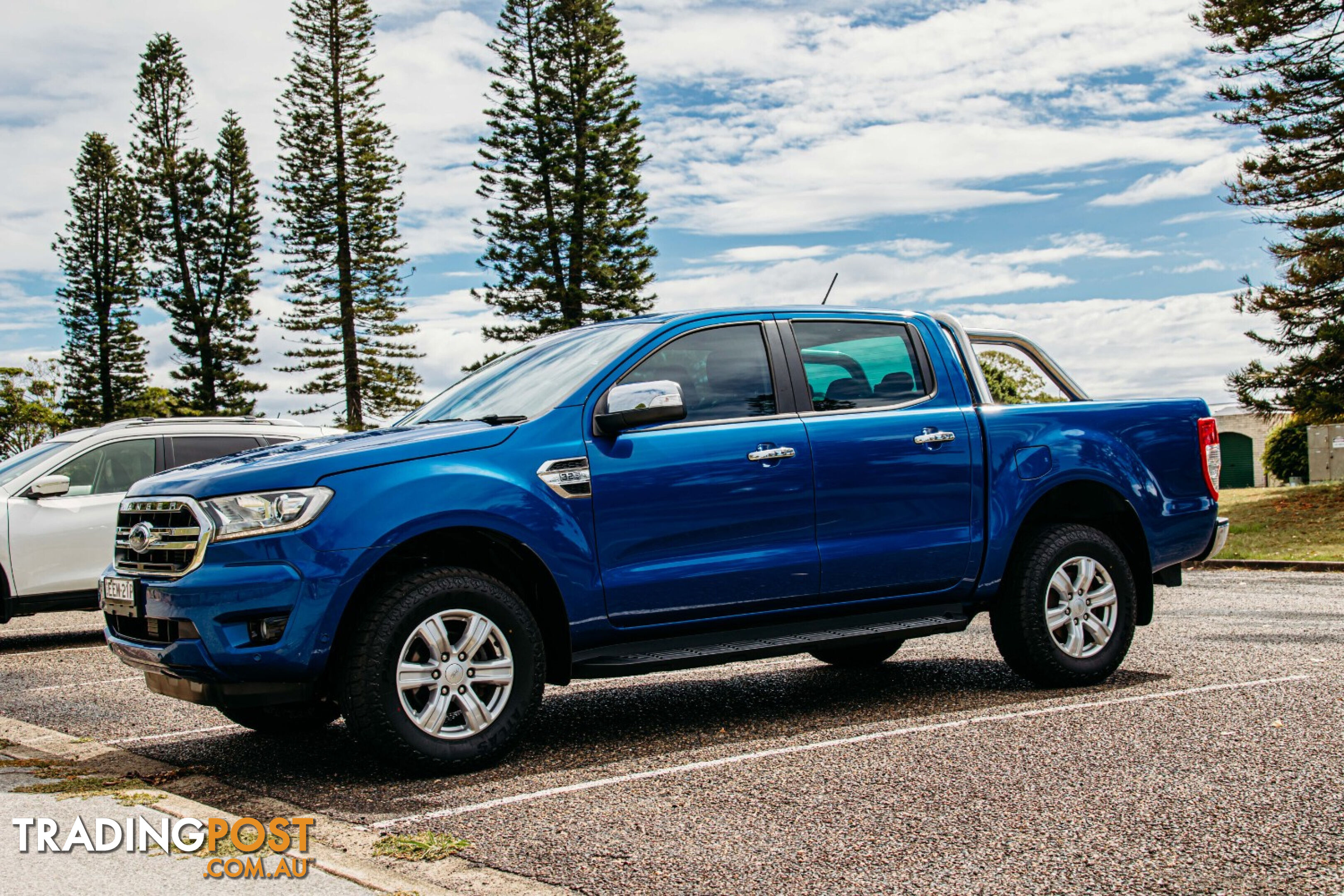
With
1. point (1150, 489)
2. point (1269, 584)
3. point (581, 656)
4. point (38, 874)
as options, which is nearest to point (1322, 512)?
point (1269, 584)

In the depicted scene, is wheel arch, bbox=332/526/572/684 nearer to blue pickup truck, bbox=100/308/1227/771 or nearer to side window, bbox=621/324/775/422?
blue pickup truck, bbox=100/308/1227/771

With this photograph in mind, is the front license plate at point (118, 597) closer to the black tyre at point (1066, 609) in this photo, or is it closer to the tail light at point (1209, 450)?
the black tyre at point (1066, 609)

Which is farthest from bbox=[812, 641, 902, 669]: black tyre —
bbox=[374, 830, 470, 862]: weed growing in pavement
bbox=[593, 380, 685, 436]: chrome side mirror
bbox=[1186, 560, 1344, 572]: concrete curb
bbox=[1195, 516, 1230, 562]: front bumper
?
bbox=[1186, 560, 1344, 572]: concrete curb

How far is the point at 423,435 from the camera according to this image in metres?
5.46

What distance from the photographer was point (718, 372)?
19.8 feet

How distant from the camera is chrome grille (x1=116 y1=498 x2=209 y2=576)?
506 centimetres

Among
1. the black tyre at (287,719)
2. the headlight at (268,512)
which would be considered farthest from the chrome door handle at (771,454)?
the black tyre at (287,719)


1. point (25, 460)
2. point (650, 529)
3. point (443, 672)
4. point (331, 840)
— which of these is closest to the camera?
point (331, 840)

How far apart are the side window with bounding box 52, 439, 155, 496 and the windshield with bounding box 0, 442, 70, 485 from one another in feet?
0.72

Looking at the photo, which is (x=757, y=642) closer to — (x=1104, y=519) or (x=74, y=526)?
(x=1104, y=519)

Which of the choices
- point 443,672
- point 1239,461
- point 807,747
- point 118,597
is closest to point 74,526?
point 118,597

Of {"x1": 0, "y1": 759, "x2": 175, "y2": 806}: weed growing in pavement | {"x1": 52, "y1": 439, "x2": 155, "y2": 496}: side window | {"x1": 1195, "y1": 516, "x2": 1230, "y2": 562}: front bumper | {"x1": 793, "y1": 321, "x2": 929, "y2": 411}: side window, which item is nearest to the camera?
{"x1": 0, "y1": 759, "x2": 175, "y2": 806}: weed growing in pavement

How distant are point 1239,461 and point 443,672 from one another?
66.4 metres

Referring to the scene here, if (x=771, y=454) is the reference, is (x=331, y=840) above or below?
below
